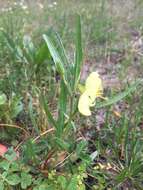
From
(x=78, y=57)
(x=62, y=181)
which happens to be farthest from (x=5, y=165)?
(x=78, y=57)

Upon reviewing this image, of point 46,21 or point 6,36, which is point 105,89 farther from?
point 46,21

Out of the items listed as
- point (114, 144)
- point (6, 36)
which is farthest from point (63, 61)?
point (6, 36)

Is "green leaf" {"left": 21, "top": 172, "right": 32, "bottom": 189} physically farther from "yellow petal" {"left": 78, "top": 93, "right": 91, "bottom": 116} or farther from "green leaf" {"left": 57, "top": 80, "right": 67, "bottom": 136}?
"yellow petal" {"left": 78, "top": 93, "right": 91, "bottom": 116}

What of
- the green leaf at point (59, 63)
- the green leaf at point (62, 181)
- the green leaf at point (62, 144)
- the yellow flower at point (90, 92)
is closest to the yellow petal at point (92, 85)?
the yellow flower at point (90, 92)

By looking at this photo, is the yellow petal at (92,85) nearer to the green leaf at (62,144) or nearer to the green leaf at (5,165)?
the green leaf at (62,144)

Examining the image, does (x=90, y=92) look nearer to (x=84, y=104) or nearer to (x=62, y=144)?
(x=84, y=104)

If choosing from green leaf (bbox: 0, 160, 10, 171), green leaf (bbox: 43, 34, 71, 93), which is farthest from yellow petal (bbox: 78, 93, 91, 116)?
green leaf (bbox: 0, 160, 10, 171)
